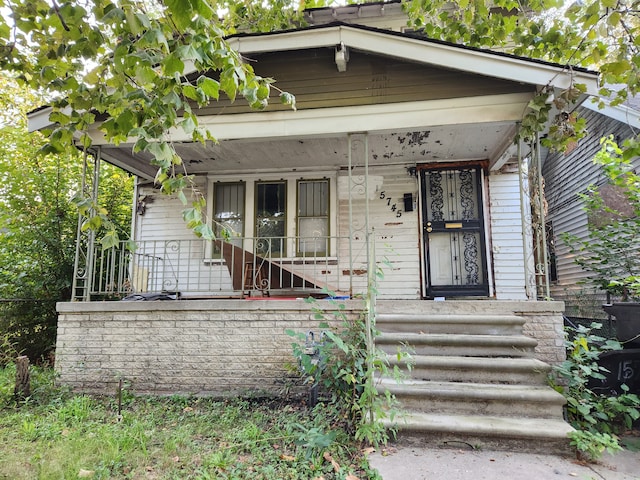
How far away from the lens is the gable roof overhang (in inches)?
171

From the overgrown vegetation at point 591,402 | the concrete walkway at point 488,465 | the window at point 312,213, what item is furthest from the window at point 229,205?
the overgrown vegetation at point 591,402

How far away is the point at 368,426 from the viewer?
288 cm

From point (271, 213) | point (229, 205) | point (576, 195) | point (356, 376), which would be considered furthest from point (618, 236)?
point (229, 205)

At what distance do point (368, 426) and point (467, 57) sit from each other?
4.19 metres

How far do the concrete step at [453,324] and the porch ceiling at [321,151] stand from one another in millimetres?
2431

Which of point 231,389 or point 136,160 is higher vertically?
point 136,160

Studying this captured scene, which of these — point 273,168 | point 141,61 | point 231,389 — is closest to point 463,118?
point 273,168

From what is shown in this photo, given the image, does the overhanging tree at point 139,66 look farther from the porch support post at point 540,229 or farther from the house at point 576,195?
the house at point 576,195

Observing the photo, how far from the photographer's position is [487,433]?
303 cm

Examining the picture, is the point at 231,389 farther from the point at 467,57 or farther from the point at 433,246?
the point at 467,57

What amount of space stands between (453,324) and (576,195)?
20.9 feet

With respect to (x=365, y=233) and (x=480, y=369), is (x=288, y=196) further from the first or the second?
(x=480, y=369)

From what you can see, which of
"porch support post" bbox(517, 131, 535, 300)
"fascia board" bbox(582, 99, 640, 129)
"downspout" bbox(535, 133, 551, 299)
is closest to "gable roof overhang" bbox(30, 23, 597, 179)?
"porch support post" bbox(517, 131, 535, 300)

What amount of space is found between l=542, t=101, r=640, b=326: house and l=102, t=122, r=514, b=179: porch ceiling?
8.61 ft
